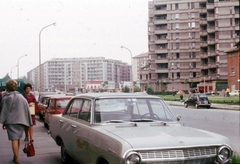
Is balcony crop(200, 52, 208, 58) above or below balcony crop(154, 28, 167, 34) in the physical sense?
below

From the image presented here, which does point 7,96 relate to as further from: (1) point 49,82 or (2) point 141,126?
(1) point 49,82

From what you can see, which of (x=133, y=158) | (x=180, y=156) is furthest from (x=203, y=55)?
(x=133, y=158)

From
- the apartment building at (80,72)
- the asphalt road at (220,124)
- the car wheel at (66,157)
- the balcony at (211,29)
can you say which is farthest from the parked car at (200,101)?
the apartment building at (80,72)

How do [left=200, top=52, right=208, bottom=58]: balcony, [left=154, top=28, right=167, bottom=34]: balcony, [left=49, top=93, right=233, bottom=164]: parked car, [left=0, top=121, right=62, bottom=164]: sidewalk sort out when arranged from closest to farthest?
1. [left=49, top=93, right=233, bottom=164]: parked car
2. [left=0, top=121, right=62, bottom=164]: sidewalk
3. [left=200, top=52, right=208, bottom=58]: balcony
4. [left=154, top=28, right=167, bottom=34]: balcony

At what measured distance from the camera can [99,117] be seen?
18.2 ft

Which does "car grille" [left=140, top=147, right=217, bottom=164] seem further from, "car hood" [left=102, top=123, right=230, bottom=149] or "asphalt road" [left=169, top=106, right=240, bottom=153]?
"asphalt road" [left=169, top=106, right=240, bottom=153]

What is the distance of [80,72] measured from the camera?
451 ft

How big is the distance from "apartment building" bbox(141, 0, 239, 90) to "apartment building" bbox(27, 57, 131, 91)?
55.7m

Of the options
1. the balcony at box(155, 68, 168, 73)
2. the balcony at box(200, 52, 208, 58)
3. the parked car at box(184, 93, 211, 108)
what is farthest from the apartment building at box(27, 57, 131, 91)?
the parked car at box(184, 93, 211, 108)

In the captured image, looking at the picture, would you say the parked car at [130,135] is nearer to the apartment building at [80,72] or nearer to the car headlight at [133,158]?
the car headlight at [133,158]

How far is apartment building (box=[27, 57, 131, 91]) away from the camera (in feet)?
440

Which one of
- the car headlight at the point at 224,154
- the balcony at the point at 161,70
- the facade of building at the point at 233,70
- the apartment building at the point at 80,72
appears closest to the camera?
the car headlight at the point at 224,154

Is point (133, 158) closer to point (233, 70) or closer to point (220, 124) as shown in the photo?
point (220, 124)

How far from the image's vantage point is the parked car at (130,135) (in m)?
4.30
